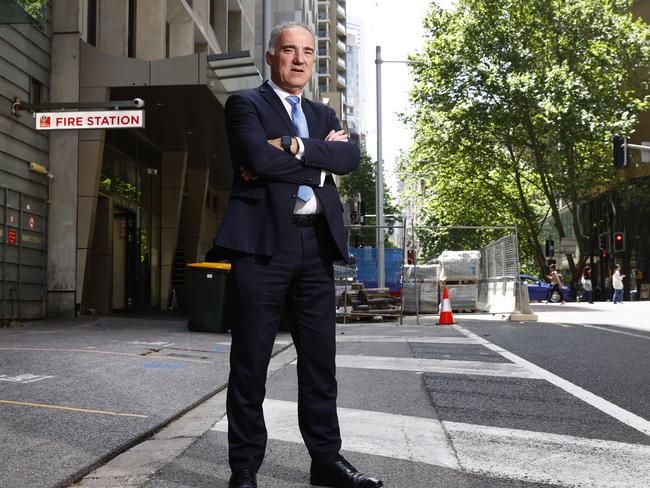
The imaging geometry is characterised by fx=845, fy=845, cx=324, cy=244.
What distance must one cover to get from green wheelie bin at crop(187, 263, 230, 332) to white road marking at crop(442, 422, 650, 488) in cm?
968

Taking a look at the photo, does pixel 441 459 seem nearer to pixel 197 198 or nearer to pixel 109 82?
pixel 109 82

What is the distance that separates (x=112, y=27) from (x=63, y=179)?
394 centimetres

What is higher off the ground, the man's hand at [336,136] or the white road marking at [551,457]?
the man's hand at [336,136]

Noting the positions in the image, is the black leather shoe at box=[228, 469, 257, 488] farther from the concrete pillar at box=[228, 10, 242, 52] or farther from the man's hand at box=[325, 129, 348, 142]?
the concrete pillar at box=[228, 10, 242, 52]

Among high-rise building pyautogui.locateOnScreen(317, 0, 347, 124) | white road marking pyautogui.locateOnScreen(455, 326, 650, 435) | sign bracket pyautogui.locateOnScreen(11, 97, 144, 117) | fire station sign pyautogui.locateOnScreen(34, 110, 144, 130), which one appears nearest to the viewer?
white road marking pyautogui.locateOnScreen(455, 326, 650, 435)

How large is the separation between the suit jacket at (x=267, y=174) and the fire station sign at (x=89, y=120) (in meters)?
11.6

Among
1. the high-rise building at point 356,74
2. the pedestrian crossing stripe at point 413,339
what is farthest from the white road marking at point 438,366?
the high-rise building at point 356,74

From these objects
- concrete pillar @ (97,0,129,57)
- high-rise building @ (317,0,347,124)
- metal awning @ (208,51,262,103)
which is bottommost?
metal awning @ (208,51,262,103)

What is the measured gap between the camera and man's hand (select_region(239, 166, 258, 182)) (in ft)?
11.6

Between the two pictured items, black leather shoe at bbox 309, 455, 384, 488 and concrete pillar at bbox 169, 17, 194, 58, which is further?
concrete pillar at bbox 169, 17, 194, 58

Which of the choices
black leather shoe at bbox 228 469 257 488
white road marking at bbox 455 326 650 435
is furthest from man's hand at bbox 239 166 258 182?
white road marking at bbox 455 326 650 435

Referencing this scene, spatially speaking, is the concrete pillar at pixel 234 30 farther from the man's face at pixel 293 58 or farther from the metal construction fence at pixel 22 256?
the man's face at pixel 293 58

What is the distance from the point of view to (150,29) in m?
20.8

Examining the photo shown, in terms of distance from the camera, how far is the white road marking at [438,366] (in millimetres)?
8039
